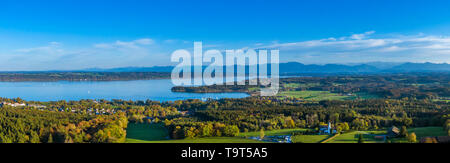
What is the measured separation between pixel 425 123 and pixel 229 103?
103ft

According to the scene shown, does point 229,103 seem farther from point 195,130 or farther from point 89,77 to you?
point 89,77

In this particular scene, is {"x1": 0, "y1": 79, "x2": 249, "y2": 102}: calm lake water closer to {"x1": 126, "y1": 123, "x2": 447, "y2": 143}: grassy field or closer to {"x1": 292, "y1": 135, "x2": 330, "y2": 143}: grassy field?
{"x1": 126, "y1": 123, "x2": 447, "y2": 143}: grassy field

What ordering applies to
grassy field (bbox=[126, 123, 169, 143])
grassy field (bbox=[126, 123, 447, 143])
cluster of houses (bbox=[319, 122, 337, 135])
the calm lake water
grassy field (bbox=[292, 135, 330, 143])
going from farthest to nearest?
1. the calm lake water
2. grassy field (bbox=[126, 123, 169, 143])
3. cluster of houses (bbox=[319, 122, 337, 135])
4. grassy field (bbox=[292, 135, 330, 143])
5. grassy field (bbox=[126, 123, 447, 143])

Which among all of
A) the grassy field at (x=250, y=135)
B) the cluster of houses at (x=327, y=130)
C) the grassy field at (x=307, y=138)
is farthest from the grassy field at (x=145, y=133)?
the cluster of houses at (x=327, y=130)

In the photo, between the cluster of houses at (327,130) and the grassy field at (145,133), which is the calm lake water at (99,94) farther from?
the cluster of houses at (327,130)

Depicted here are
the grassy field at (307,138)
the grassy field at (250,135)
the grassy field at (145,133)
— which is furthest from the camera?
the grassy field at (145,133)

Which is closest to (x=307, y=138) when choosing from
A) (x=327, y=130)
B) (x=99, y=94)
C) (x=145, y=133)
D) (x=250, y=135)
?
(x=327, y=130)

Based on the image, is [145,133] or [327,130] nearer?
[327,130]

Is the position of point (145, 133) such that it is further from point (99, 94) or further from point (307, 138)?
point (99, 94)

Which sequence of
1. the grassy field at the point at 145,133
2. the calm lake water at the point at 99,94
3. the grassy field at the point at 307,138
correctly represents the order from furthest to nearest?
1. the calm lake water at the point at 99,94
2. the grassy field at the point at 145,133
3. the grassy field at the point at 307,138

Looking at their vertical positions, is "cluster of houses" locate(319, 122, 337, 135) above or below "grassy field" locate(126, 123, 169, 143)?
above

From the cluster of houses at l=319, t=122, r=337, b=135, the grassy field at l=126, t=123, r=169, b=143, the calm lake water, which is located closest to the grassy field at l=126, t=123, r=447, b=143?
the grassy field at l=126, t=123, r=169, b=143

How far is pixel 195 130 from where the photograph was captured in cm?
2339

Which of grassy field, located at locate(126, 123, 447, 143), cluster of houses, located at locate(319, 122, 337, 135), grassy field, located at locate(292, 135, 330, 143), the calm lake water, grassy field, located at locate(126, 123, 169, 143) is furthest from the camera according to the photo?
the calm lake water
